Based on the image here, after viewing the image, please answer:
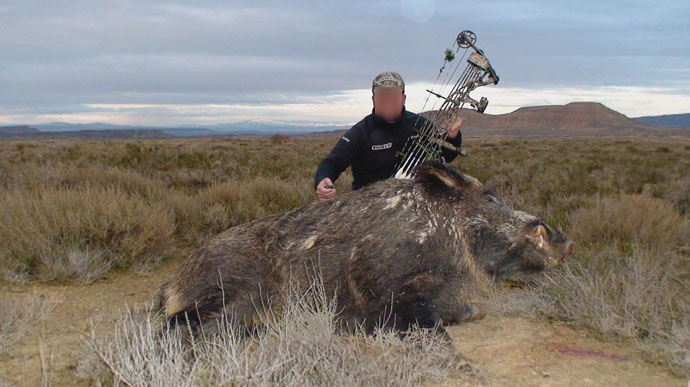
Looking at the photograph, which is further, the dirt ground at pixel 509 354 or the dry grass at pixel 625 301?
the dry grass at pixel 625 301

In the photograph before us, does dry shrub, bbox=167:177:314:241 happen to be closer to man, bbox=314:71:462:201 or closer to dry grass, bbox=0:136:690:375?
dry grass, bbox=0:136:690:375

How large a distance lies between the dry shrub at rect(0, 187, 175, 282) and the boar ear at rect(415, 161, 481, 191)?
364 centimetres

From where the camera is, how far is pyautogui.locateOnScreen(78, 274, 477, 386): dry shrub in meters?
2.51

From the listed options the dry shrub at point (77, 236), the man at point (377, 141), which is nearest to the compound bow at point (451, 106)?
the man at point (377, 141)

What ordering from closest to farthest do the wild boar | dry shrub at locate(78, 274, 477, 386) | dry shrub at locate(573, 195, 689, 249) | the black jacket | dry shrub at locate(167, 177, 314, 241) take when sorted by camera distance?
dry shrub at locate(78, 274, 477, 386), the wild boar, the black jacket, dry shrub at locate(573, 195, 689, 249), dry shrub at locate(167, 177, 314, 241)

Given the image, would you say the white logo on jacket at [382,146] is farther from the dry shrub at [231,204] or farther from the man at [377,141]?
the dry shrub at [231,204]

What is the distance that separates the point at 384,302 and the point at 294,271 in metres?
0.66

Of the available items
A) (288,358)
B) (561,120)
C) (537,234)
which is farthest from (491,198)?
(561,120)

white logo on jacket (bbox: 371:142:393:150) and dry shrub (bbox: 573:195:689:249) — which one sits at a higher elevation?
white logo on jacket (bbox: 371:142:393:150)

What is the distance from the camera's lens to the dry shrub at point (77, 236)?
5.13 metres

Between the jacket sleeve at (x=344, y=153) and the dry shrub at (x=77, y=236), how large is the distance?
2272 mm

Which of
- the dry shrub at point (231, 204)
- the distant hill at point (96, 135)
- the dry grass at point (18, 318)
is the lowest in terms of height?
the distant hill at point (96, 135)

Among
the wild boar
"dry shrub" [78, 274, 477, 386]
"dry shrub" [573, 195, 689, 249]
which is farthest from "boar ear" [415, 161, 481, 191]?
"dry shrub" [573, 195, 689, 249]

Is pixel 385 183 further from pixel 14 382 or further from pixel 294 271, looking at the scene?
pixel 14 382
